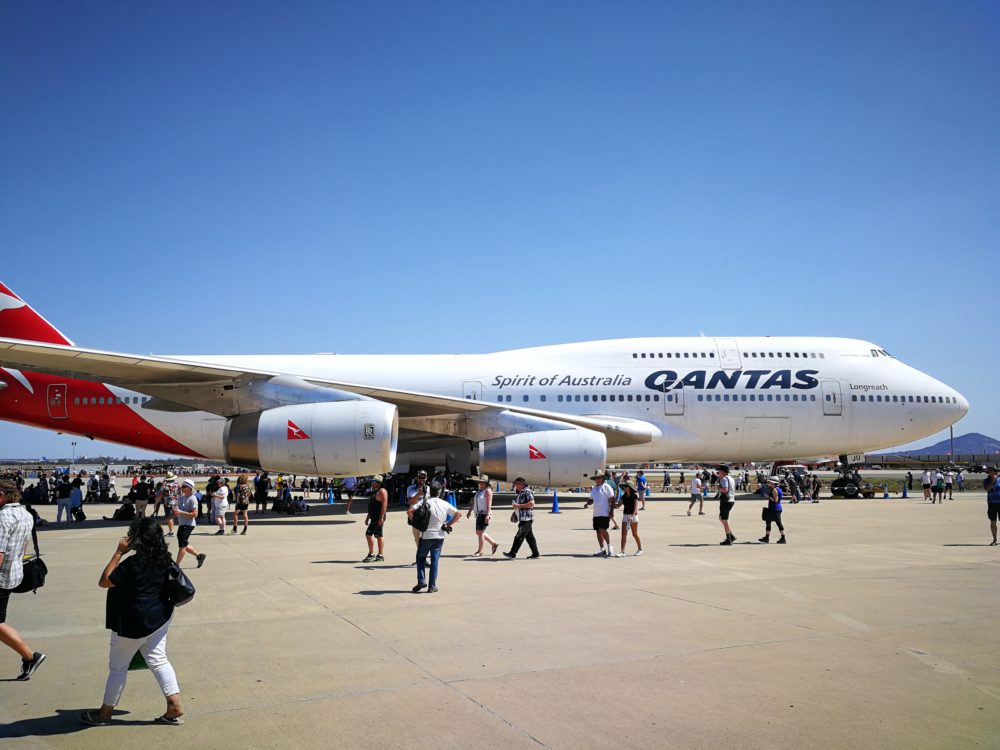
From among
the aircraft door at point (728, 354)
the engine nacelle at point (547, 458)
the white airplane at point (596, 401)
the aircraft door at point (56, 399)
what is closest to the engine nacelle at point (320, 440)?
the white airplane at point (596, 401)

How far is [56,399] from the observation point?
2131cm

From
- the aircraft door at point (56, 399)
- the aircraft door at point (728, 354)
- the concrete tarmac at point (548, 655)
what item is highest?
the aircraft door at point (728, 354)

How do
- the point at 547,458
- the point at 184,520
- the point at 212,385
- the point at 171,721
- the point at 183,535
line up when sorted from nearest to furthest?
the point at 171,721 → the point at 183,535 → the point at 184,520 → the point at 212,385 → the point at 547,458

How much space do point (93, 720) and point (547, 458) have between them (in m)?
14.9

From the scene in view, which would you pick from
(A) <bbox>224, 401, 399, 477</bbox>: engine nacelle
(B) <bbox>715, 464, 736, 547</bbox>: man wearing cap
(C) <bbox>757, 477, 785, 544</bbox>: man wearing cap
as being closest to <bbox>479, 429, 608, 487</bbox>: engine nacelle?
(A) <bbox>224, 401, 399, 477</bbox>: engine nacelle

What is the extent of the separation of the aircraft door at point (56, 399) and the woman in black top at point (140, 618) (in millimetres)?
19323

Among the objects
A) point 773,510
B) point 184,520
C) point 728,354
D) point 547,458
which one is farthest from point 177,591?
point 728,354

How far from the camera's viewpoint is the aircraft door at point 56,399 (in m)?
21.3

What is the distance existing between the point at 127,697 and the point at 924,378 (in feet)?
81.7

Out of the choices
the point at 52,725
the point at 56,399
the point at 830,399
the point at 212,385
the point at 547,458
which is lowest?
the point at 52,725

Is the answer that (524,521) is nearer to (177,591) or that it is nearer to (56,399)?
(177,591)

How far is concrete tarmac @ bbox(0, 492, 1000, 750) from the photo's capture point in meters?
4.39

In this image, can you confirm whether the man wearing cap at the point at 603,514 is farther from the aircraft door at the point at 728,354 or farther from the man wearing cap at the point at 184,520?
the aircraft door at the point at 728,354

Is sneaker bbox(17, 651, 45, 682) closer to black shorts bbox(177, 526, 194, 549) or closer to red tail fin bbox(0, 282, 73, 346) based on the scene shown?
black shorts bbox(177, 526, 194, 549)
